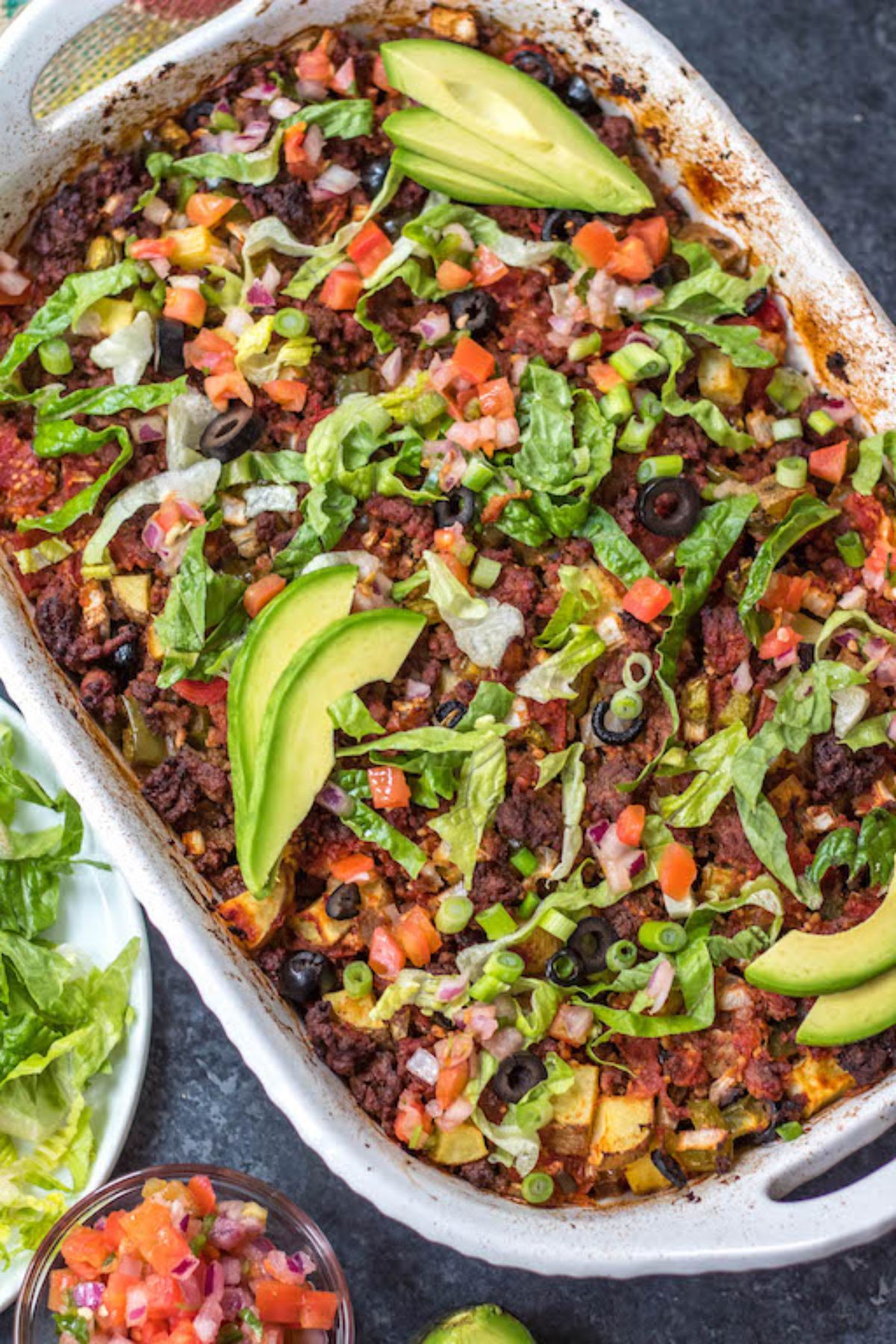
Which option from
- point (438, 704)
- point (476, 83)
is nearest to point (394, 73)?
point (476, 83)

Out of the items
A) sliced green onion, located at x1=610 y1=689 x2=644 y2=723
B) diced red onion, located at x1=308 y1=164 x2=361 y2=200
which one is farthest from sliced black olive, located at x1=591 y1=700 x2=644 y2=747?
diced red onion, located at x1=308 y1=164 x2=361 y2=200

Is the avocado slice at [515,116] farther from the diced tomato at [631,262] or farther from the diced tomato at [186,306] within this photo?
the diced tomato at [186,306]

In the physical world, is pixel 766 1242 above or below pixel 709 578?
below

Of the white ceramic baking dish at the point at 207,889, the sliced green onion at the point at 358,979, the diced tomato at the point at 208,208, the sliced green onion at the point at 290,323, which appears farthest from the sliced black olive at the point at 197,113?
the sliced green onion at the point at 358,979

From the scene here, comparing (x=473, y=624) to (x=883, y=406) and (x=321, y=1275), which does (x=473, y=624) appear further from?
(x=321, y=1275)

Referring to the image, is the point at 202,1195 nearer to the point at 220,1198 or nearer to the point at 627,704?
the point at 220,1198

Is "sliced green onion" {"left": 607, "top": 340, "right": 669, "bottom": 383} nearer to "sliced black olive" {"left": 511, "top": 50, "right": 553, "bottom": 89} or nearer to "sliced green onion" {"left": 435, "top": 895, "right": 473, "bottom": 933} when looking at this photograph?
"sliced black olive" {"left": 511, "top": 50, "right": 553, "bottom": 89}

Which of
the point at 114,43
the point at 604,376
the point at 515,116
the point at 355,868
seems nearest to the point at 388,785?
the point at 355,868
